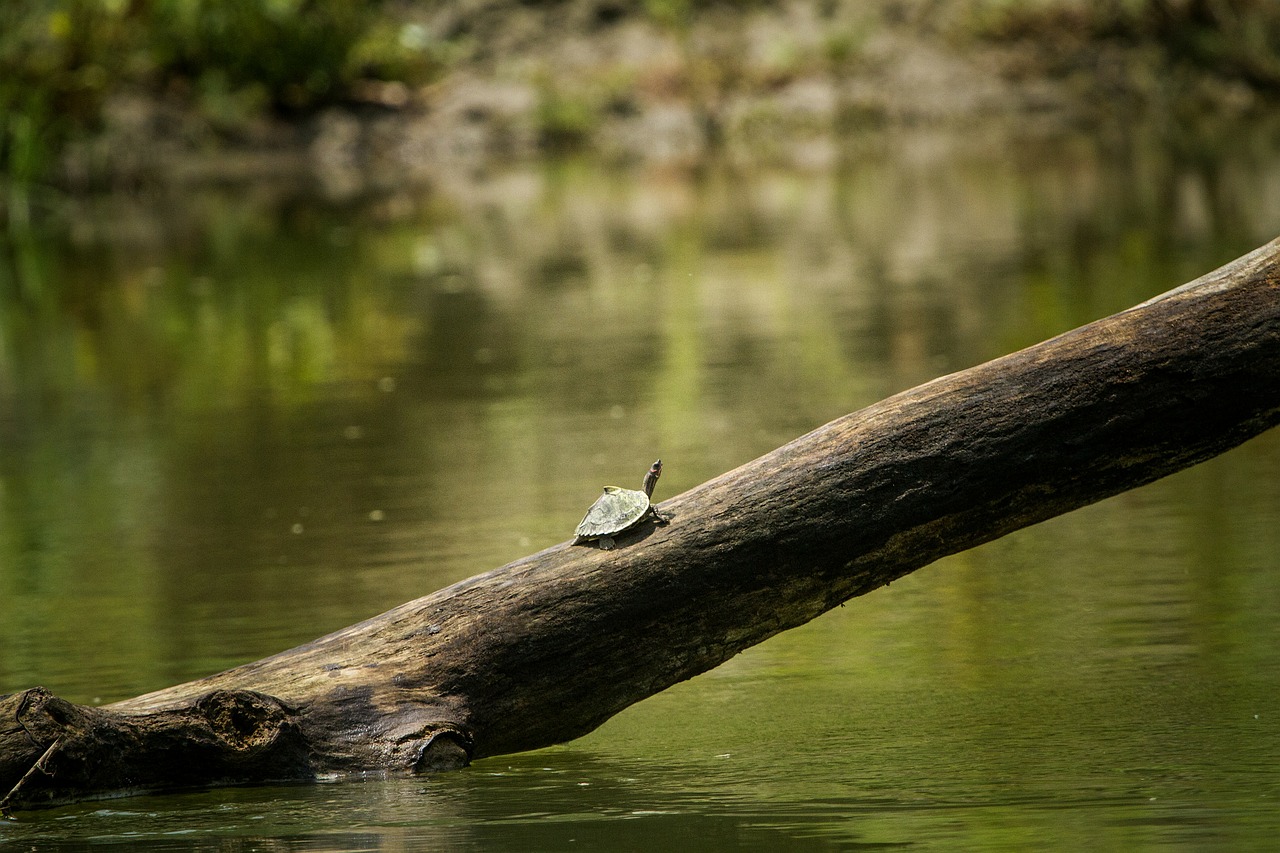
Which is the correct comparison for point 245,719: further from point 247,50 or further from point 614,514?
point 247,50

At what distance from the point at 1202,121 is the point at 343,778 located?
23.2 meters

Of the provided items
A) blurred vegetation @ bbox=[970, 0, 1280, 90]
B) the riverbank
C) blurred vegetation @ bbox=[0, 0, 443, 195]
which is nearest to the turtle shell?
blurred vegetation @ bbox=[0, 0, 443, 195]

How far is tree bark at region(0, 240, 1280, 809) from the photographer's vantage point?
3867 mm

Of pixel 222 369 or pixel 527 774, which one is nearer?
pixel 527 774

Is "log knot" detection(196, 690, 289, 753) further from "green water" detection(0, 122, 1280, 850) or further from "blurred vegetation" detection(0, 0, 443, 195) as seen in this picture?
"blurred vegetation" detection(0, 0, 443, 195)

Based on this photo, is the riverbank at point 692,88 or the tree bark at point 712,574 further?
the riverbank at point 692,88

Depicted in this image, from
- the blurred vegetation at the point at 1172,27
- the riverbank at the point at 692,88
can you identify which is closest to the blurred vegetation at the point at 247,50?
the riverbank at the point at 692,88

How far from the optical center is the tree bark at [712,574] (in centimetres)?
387

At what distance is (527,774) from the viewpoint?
4105 millimetres

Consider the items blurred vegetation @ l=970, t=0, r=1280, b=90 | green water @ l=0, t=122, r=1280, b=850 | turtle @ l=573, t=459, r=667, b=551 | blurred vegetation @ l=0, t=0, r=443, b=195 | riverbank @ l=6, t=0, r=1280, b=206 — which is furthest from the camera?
riverbank @ l=6, t=0, r=1280, b=206

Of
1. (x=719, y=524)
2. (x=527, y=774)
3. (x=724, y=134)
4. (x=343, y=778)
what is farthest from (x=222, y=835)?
(x=724, y=134)

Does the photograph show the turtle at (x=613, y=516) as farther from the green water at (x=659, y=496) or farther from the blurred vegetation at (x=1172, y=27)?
the blurred vegetation at (x=1172, y=27)

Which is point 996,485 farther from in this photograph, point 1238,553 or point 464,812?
point 1238,553

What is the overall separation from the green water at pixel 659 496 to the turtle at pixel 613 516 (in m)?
0.53
